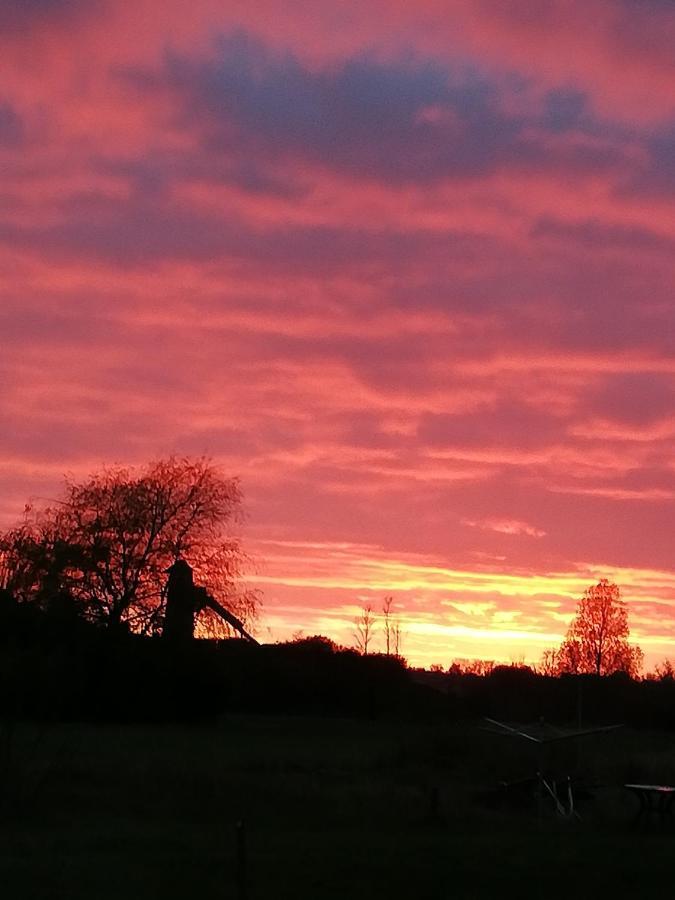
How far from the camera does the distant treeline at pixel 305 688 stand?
49.2 m

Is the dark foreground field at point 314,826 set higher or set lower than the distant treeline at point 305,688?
lower

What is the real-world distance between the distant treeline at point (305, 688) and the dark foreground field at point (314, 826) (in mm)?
9132

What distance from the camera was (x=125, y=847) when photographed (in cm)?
1780

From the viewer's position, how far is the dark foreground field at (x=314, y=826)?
50.3 feet

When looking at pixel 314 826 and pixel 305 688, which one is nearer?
pixel 314 826

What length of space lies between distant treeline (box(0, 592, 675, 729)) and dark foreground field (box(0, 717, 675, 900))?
30.0ft

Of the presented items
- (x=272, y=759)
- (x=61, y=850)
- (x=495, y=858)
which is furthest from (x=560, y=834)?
(x=272, y=759)

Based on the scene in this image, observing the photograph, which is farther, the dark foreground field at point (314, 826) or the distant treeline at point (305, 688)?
the distant treeline at point (305, 688)

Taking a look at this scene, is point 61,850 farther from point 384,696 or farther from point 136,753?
point 384,696

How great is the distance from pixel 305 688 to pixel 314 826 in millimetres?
36297

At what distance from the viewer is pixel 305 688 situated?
57312mm

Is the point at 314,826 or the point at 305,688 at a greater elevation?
the point at 305,688

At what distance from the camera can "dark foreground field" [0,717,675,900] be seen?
15328 millimetres

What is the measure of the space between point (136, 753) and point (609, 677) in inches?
1137
